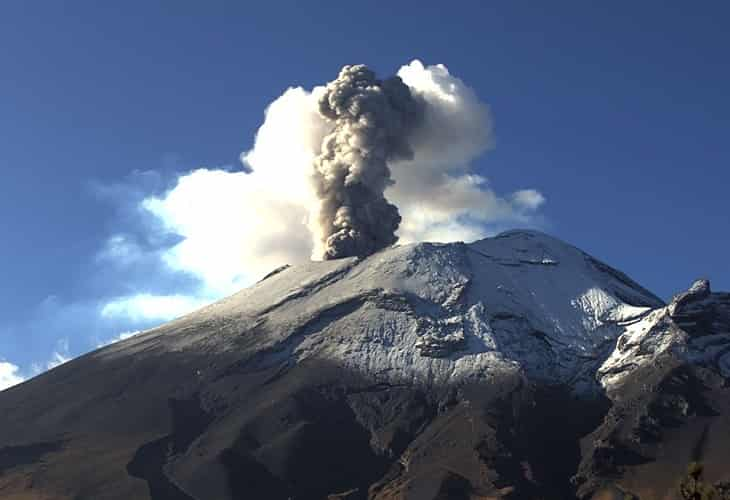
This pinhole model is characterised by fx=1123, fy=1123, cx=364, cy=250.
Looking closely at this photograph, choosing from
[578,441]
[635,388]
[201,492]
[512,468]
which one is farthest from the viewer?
[635,388]

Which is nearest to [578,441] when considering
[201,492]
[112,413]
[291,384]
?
[291,384]

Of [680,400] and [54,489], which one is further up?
[54,489]

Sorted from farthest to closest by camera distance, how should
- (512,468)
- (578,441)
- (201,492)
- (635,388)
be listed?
(635,388) → (578,441) → (512,468) → (201,492)

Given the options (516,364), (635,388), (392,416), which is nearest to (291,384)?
(392,416)

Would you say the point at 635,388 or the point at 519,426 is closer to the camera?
the point at 519,426

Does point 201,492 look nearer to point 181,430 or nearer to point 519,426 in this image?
point 181,430

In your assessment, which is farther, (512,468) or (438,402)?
(438,402)

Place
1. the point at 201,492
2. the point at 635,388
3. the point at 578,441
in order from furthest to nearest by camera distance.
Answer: the point at 635,388, the point at 578,441, the point at 201,492

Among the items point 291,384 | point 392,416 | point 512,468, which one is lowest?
point 512,468

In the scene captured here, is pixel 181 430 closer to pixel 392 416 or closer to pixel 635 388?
pixel 392 416
